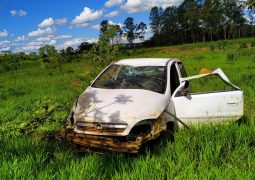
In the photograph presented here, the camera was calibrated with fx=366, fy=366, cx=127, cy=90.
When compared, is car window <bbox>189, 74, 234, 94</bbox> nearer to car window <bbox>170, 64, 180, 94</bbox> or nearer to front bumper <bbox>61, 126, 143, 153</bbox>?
car window <bbox>170, 64, 180, 94</bbox>

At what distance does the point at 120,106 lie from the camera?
589 centimetres

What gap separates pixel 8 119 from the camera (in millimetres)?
9203

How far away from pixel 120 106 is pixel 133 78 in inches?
59.1

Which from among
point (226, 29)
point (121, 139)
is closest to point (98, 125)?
point (121, 139)

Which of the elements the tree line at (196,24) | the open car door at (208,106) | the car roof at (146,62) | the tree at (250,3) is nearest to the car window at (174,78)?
the car roof at (146,62)

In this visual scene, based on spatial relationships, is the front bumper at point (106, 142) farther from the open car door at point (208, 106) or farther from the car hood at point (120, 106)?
the open car door at point (208, 106)

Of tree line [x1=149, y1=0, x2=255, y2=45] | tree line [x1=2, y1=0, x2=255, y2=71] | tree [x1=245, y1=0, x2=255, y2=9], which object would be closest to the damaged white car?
tree [x1=245, y1=0, x2=255, y2=9]

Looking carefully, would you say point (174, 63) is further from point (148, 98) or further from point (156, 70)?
point (148, 98)

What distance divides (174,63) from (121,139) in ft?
10.1

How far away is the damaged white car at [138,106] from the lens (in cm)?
555

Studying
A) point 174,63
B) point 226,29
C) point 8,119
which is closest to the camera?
point 174,63

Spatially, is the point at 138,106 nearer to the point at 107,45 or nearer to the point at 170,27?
the point at 107,45

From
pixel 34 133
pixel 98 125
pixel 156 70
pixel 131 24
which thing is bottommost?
pixel 34 133

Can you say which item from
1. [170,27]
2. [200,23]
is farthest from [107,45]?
[170,27]
